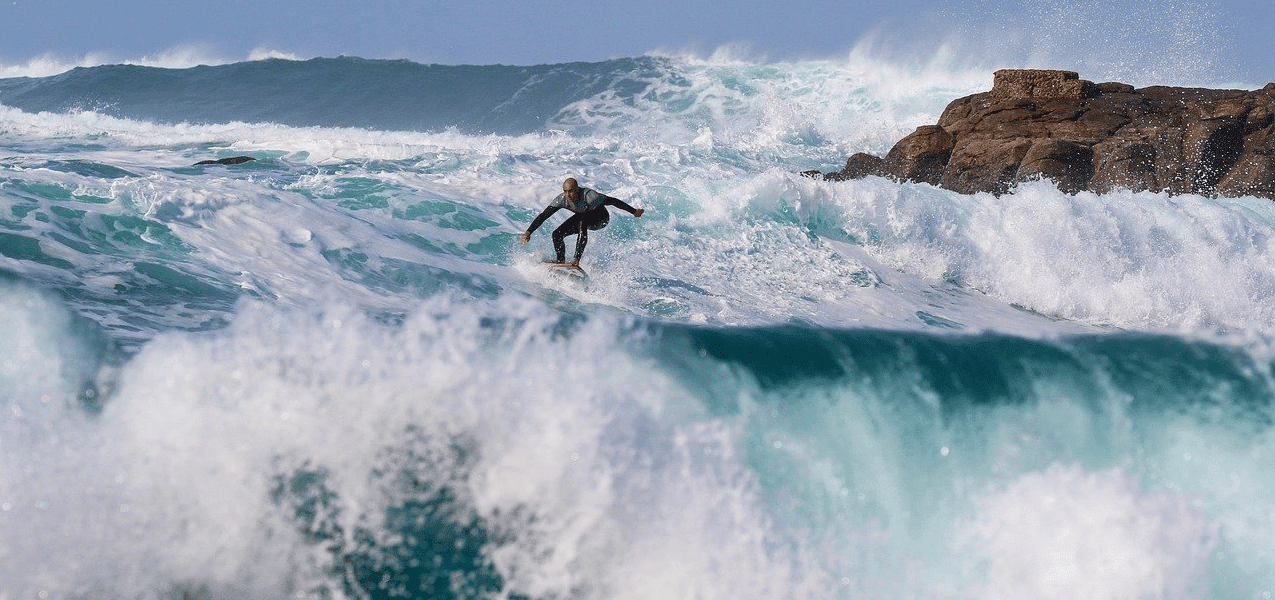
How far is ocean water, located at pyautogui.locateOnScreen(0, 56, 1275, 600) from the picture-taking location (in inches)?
197

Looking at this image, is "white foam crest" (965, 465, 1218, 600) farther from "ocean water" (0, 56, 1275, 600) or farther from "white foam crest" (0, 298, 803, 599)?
"white foam crest" (0, 298, 803, 599)

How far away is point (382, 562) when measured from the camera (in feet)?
17.0

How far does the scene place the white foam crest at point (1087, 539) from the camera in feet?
19.2

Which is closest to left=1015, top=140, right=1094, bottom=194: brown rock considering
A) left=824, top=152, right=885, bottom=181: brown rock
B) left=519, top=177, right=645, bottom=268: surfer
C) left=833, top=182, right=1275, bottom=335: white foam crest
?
left=824, top=152, right=885, bottom=181: brown rock

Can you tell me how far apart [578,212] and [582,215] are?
0.05 meters

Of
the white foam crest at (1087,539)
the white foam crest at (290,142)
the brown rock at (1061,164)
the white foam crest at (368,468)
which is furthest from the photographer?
the brown rock at (1061,164)

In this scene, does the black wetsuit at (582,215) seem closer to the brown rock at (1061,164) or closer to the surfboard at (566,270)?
the surfboard at (566,270)

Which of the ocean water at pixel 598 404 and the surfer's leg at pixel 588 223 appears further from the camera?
the surfer's leg at pixel 588 223

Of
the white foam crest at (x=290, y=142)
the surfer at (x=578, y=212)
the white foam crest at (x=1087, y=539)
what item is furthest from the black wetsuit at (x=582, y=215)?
the white foam crest at (x=290, y=142)

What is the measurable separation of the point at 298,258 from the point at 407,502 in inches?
160

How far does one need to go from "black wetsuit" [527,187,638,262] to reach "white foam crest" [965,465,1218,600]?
446 cm

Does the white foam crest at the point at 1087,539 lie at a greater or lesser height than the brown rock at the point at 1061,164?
lesser

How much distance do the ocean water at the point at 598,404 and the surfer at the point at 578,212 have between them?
0.40 m

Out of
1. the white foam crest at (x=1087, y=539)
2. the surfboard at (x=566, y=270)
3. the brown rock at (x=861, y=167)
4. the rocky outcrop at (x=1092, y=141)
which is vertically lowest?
the white foam crest at (x=1087, y=539)
